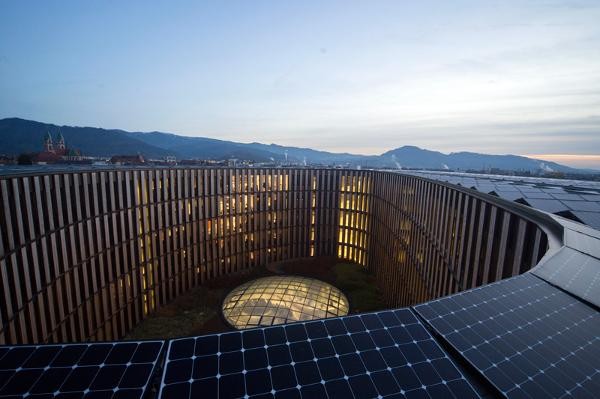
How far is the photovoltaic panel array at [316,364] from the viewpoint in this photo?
6.91 m

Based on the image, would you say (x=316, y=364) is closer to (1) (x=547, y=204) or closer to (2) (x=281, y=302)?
(1) (x=547, y=204)

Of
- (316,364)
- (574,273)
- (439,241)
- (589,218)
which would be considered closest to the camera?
(316,364)

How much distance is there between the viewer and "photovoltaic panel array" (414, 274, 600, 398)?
23.7 feet

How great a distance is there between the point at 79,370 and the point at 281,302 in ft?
90.3

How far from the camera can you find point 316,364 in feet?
25.1

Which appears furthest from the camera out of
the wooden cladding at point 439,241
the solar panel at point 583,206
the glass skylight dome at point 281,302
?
the glass skylight dome at point 281,302

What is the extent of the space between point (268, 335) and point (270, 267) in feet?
141

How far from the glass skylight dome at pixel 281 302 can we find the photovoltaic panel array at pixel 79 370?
22677mm

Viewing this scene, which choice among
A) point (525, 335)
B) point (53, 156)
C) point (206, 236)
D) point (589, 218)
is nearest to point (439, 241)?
point (589, 218)

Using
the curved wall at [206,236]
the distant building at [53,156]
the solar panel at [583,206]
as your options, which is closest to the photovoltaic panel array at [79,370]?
the curved wall at [206,236]

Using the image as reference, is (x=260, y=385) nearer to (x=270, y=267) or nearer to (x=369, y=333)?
(x=369, y=333)

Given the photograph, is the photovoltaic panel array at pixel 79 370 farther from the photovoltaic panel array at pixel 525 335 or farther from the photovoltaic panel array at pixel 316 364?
the photovoltaic panel array at pixel 525 335

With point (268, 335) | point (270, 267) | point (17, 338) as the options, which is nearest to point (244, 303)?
point (270, 267)

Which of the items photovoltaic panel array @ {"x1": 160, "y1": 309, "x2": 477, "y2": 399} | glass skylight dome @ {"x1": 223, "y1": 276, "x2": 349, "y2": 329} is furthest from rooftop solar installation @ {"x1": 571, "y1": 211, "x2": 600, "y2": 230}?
glass skylight dome @ {"x1": 223, "y1": 276, "x2": 349, "y2": 329}
